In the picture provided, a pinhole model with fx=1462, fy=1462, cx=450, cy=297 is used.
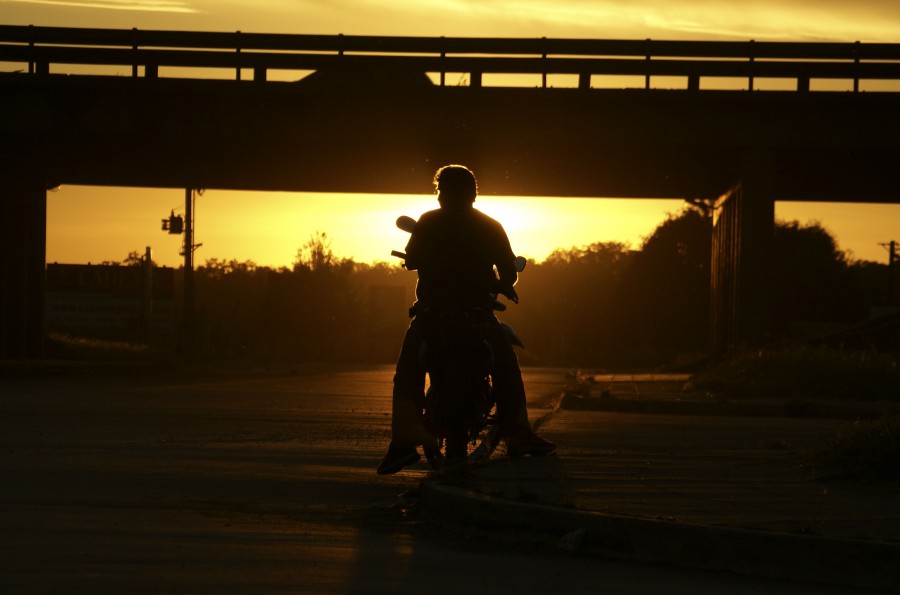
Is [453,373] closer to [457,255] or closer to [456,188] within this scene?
[457,255]

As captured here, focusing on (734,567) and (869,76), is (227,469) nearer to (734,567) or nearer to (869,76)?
(734,567)

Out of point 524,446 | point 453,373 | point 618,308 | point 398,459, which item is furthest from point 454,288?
point 618,308

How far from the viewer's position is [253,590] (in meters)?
5.24

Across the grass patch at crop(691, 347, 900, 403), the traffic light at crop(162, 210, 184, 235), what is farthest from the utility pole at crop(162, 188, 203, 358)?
the grass patch at crop(691, 347, 900, 403)

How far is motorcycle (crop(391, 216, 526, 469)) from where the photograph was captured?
28.2ft

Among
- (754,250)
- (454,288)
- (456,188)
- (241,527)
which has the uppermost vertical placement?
(754,250)

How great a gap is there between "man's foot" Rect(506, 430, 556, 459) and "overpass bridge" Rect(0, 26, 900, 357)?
19462 mm

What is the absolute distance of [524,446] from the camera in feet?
31.1

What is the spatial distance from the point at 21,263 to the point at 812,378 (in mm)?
21371

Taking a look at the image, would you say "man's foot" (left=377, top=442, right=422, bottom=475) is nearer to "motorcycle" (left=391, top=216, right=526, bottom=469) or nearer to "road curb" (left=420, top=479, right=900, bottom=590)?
"motorcycle" (left=391, top=216, right=526, bottom=469)

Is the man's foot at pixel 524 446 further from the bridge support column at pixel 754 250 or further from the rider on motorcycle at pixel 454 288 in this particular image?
the bridge support column at pixel 754 250

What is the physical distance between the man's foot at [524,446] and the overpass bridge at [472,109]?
19462 mm

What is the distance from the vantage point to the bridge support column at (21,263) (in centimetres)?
3522

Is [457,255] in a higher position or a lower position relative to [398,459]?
higher
